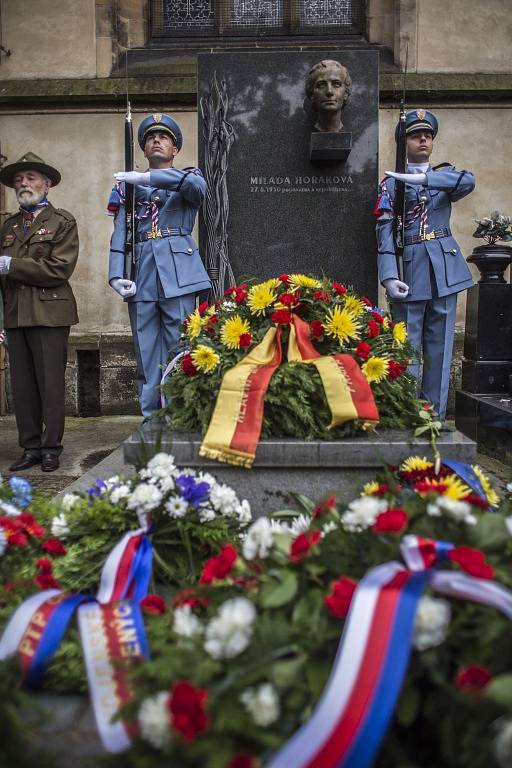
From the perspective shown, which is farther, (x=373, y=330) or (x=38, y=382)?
(x=38, y=382)

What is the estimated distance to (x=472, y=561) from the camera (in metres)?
1.47

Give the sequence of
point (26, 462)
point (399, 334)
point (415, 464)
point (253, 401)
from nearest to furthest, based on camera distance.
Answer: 1. point (415, 464)
2. point (253, 401)
3. point (399, 334)
4. point (26, 462)

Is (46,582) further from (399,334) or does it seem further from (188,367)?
(399,334)

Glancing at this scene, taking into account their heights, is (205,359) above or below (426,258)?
below

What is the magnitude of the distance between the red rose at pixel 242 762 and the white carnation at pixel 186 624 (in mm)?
346

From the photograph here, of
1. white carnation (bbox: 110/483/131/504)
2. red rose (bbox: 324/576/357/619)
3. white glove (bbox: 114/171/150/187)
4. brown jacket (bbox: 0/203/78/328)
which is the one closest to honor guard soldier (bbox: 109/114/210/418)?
white glove (bbox: 114/171/150/187)

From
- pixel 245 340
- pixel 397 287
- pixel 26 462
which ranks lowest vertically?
pixel 26 462

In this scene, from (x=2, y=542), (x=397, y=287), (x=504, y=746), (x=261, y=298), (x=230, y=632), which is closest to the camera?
(x=504, y=746)

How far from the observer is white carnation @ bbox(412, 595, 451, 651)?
4.34 feet

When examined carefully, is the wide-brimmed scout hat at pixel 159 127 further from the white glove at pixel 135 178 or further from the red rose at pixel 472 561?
the red rose at pixel 472 561

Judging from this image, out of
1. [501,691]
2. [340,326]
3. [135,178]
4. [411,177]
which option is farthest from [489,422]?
[501,691]

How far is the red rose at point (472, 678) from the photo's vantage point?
4.18ft

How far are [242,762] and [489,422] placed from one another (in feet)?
13.6

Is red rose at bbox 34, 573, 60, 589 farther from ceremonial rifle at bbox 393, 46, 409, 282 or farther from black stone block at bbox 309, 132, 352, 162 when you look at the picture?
black stone block at bbox 309, 132, 352, 162
